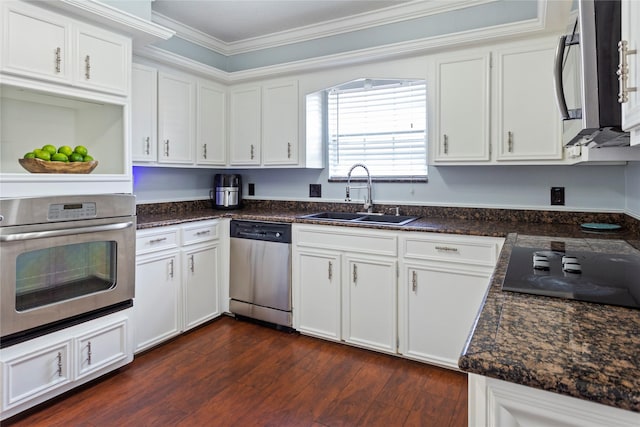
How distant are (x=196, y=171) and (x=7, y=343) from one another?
216 centimetres

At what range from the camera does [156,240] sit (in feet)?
8.91

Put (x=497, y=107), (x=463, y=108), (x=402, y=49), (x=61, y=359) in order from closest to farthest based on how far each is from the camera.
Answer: (x=61, y=359)
(x=497, y=107)
(x=463, y=108)
(x=402, y=49)

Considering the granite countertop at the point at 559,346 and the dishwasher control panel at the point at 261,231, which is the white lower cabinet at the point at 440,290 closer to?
the dishwasher control panel at the point at 261,231

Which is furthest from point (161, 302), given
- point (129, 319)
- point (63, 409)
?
point (63, 409)

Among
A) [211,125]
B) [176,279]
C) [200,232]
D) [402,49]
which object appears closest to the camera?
[402,49]

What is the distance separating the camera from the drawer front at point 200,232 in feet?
9.71

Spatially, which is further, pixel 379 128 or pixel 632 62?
pixel 379 128

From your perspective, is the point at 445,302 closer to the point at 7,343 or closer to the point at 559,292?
the point at 559,292

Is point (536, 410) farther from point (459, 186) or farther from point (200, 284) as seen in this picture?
point (200, 284)

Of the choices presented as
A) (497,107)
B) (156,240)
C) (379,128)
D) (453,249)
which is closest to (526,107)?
(497,107)

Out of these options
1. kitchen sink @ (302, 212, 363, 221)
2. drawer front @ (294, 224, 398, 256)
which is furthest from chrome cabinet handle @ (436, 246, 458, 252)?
kitchen sink @ (302, 212, 363, 221)

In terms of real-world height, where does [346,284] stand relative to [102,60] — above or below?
below

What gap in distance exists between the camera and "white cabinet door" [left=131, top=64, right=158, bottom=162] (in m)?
2.90

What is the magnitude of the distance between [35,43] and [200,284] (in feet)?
6.18
